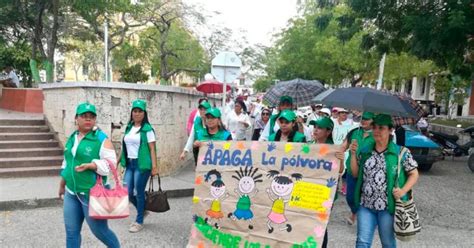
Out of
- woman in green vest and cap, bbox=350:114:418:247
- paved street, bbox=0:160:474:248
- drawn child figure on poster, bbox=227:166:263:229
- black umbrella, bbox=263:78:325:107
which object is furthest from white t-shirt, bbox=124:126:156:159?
black umbrella, bbox=263:78:325:107

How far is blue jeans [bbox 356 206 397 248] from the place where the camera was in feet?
11.6

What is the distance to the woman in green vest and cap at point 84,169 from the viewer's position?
365 cm

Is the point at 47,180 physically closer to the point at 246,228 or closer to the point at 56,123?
the point at 56,123

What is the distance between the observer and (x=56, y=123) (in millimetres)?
9195

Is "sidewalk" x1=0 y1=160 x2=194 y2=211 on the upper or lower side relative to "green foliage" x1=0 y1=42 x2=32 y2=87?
lower

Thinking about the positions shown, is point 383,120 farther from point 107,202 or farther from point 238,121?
point 238,121

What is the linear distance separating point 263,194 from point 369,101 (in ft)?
4.61

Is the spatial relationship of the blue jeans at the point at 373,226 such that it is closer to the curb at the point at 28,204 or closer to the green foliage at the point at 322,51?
the curb at the point at 28,204

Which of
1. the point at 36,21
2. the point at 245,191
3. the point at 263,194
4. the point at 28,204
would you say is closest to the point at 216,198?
the point at 245,191

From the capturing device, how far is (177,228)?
550 centimetres

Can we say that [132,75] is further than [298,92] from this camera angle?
Yes

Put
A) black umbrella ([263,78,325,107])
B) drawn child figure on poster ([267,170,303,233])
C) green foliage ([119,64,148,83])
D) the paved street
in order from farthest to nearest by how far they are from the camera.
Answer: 1. green foliage ([119,64,148,83])
2. black umbrella ([263,78,325,107])
3. the paved street
4. drawn child figure on poster ([267,170,303,233])

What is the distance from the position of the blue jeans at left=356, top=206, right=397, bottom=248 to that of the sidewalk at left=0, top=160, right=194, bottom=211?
168 inches

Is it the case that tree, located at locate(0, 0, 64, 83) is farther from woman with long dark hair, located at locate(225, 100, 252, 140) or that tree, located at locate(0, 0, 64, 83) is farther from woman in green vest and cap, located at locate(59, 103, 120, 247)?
woman in green vest and cap, located at locate(59, 103, 120, 247)
